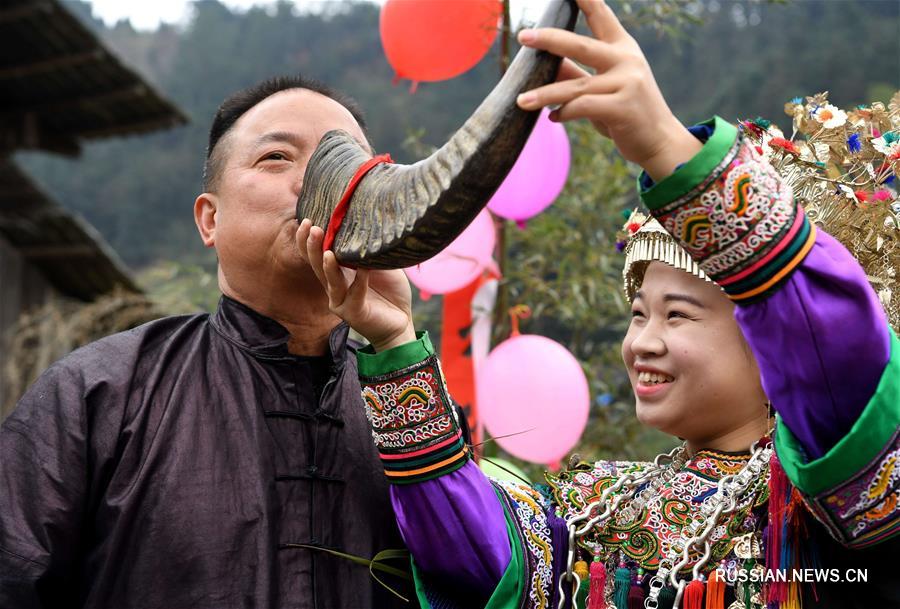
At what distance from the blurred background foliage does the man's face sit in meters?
0.38

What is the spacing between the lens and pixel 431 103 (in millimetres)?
15617

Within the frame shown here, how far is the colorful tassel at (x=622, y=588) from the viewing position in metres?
2.27

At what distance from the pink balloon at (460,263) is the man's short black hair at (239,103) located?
1.59m

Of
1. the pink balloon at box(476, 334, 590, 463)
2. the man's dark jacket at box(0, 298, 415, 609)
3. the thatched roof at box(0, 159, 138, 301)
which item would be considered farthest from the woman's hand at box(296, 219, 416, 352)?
the thatched roof at box(0, 159, 138, 301)

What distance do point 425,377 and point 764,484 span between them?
2.39 ft

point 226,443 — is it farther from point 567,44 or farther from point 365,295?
point 567,44

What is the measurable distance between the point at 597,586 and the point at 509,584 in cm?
20

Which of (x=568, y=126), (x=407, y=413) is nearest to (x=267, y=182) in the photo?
(x=407, y=413)

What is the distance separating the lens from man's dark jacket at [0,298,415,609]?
2.05m

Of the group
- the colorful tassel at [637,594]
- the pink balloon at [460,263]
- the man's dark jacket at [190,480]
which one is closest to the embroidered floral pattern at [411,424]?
the man's dark jacket at [190,480]

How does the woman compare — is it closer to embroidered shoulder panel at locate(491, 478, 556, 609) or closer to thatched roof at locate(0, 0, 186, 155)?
embroidered shoulder panel at locate(491, 478, 556, 609)

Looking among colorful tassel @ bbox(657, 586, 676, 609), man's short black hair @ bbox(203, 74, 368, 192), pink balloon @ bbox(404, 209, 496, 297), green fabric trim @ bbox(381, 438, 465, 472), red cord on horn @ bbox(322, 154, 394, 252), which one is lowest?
colorful tassel @ bbox(657, 586, 676, 609)

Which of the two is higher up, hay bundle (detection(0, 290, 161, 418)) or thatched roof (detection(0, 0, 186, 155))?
thatched roof (detection(0, 0, 186, 155))

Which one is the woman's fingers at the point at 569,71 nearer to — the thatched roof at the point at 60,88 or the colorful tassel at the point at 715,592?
the colorful tassel at the point at 715,592
